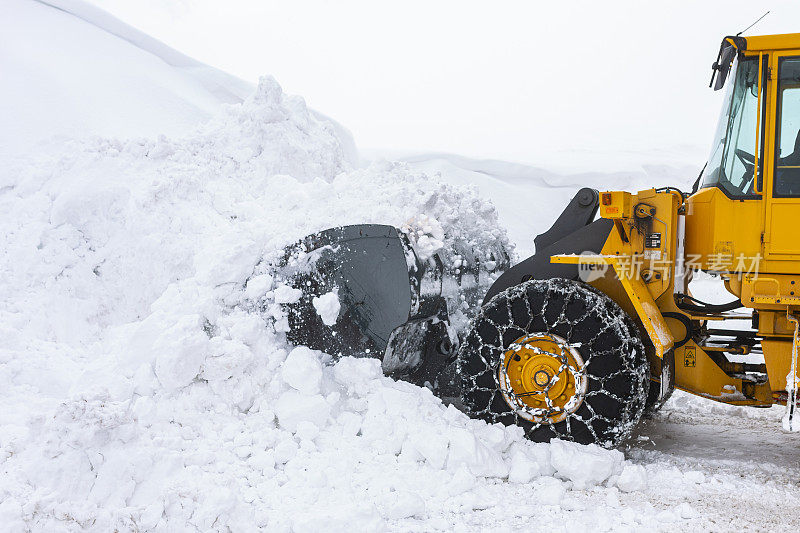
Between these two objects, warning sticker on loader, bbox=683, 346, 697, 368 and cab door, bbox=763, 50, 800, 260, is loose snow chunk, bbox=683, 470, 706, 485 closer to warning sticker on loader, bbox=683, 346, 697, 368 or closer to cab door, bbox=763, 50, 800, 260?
warning sticker on loader, bbox=683, 346, 697, 368

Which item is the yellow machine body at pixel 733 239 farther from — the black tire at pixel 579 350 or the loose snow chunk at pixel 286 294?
the loose snow chunk at pixel 286 294

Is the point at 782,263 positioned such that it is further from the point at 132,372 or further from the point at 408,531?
the point at 132,372

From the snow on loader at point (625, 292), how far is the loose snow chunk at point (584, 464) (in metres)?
0.14

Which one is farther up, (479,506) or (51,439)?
(51,439)

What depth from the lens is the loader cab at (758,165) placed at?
297cm

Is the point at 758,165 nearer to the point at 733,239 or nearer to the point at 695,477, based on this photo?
the point at 733,239

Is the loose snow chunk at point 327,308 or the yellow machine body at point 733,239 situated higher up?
the yellow machine body at point 733,239

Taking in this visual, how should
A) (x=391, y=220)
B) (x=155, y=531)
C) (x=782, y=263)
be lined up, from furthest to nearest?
(x=391, y=220)
(x=782, y=263)
(x=155, y=531)

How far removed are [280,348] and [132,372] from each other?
2.48ft

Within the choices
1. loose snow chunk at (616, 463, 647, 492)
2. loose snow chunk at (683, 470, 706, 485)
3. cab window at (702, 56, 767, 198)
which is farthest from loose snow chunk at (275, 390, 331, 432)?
cab window at (702, 56, 767, 198)

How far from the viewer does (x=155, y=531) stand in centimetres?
219

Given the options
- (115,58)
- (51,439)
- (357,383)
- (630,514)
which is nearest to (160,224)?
(357,383)

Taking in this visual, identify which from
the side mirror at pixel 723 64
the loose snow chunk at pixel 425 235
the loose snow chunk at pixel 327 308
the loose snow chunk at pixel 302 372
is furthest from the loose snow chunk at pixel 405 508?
the side mirror at pixel 723 64

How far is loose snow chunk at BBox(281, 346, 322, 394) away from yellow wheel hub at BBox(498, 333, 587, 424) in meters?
0.95
